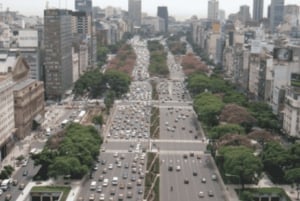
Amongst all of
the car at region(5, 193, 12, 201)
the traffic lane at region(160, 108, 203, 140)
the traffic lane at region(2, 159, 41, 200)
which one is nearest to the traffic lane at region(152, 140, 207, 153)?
the traffic lane at region(160, 108, 203, 140)

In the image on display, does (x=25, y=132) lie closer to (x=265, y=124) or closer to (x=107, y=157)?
Answer: (x=107, y=157)

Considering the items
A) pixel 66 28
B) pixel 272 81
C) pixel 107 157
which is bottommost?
pixel 107 157

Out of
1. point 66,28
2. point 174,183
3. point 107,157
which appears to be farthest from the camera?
point 66,28

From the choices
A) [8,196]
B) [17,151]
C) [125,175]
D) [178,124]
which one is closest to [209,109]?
[178,124]

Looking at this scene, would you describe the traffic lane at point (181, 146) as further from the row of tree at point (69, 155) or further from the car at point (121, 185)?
the car at point (121, 185)

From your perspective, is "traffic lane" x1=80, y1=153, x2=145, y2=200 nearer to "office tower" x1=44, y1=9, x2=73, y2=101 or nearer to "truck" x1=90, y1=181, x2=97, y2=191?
"truck" x1=90, y1=181, x2=97, y2=191

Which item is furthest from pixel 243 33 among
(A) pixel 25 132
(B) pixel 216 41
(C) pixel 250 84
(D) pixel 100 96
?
(A) pixel 25 132
